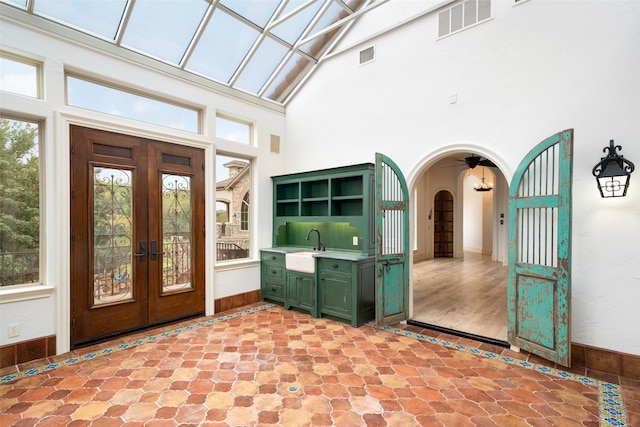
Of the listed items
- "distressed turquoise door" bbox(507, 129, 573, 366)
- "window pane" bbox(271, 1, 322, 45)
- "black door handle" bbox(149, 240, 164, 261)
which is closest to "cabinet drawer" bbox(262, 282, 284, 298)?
"black door handle" bbox(149, 240, 164, 261)

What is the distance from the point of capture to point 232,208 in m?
5.41

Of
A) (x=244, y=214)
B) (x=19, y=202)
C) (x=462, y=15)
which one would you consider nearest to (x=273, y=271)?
(x=244, y=214)

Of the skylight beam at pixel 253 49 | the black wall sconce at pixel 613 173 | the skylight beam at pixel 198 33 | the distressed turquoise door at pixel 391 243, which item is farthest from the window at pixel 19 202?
the black wall sconce at pixel 613 173

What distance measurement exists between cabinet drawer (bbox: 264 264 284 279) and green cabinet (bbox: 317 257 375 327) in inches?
34.0

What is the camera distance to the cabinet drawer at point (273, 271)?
5.27 metres

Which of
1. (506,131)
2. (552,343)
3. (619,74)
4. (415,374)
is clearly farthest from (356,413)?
(619,74)

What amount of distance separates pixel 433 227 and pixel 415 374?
8540 millimetres

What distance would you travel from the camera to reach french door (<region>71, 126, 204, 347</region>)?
370 cm

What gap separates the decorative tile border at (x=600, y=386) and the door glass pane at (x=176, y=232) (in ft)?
10.8

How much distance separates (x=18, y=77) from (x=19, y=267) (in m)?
2.02

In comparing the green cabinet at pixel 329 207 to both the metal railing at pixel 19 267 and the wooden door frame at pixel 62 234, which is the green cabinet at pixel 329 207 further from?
the metal railing at pixel 19 267

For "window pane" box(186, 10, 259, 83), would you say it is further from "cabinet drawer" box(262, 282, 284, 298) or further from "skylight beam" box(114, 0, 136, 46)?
"cabinet drawer" box(262, 282, 284, 298)

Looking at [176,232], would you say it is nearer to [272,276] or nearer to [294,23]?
[272,276]

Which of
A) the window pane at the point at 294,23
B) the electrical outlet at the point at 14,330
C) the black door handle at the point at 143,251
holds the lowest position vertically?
the electrical outlet at the point at 14,330
